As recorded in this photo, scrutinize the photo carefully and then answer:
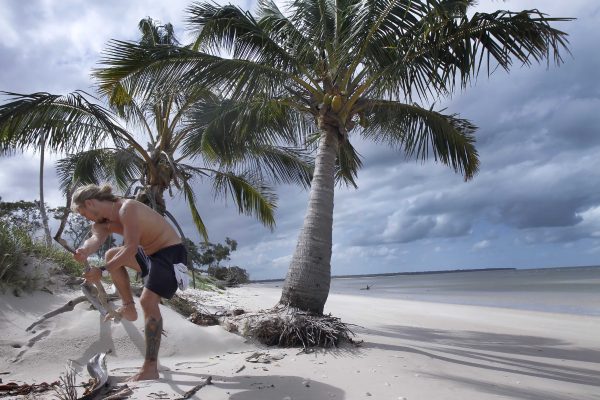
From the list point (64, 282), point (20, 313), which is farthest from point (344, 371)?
point (64, 282)

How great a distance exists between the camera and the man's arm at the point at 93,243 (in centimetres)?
351

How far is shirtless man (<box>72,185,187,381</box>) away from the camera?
360 centimetres

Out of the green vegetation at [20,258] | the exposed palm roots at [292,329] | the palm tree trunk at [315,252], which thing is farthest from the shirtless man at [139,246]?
the palm tree trunk at [315,252]

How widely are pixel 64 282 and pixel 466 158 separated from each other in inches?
277

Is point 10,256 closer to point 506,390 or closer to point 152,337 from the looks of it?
point 152,337

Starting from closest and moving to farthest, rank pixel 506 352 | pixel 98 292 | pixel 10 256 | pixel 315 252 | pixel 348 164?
pixel 98 292 → pixel 10 256 → pixel 315 252 → pixel 506 352 → pixel 348 164

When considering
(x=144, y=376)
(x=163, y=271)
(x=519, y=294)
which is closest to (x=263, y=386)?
(x=144, y=376)

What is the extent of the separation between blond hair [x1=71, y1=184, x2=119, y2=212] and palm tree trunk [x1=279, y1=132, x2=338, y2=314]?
2.97 metres

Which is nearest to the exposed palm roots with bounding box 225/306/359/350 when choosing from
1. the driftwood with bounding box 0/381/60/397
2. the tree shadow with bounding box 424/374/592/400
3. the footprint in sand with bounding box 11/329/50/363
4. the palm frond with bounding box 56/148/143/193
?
the tree shadow with bounding box 424/374/592/400

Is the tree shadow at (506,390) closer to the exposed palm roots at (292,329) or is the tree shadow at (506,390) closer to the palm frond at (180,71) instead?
the exposed palm roots at (292,329)

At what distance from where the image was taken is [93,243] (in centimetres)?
369

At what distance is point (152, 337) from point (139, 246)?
0.75m

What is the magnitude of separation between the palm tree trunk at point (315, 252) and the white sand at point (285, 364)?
2.90ft

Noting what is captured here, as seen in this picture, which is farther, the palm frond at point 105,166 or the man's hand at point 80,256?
the palm frond at point 105,166
